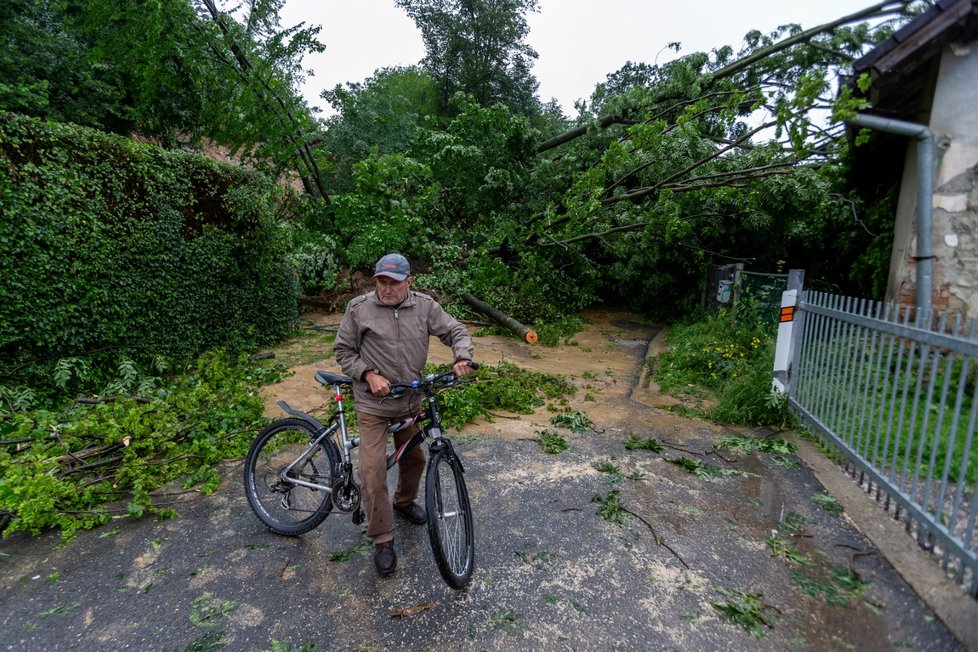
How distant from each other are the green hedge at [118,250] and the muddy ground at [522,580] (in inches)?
129

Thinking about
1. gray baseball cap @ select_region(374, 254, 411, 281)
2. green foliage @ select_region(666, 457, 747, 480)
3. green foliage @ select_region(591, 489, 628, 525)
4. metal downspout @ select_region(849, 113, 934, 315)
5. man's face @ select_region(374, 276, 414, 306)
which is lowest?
green foliage @ select_region(591, 489, 628, 525)

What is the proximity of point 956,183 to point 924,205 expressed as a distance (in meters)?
0.40

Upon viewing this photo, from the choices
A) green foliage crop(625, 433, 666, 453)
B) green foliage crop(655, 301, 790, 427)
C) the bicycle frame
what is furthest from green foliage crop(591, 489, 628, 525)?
green foliage crop(655, 301, 790, 427)

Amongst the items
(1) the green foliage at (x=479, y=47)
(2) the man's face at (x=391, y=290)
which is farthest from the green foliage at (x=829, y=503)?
(1) the green foliage at (x=479, y=47)

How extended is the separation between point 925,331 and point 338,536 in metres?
3.80

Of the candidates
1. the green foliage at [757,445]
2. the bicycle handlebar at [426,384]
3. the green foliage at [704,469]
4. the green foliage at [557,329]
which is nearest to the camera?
the bicycle handlebar at [426,384]

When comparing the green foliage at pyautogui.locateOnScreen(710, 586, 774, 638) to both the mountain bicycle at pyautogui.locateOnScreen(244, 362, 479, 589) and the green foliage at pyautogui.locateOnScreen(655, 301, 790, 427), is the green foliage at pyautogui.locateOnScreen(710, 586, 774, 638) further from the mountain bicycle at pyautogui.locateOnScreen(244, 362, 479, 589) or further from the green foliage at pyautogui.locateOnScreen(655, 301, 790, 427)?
the green foliage at pyautogui.locateOnScreen(655, 301, 790, 427)

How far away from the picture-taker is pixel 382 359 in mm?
2980

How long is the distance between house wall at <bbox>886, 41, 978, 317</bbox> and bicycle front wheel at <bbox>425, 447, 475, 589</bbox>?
18.4 ft

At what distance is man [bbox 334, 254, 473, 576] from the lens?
2.88 m

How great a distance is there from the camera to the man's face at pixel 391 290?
292 centimetres

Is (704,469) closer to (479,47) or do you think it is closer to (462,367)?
(462,367)

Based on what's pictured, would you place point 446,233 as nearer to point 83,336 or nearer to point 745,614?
point 83,336

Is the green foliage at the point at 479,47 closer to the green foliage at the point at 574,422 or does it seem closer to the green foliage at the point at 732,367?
the green foliage at the point at 732,367
